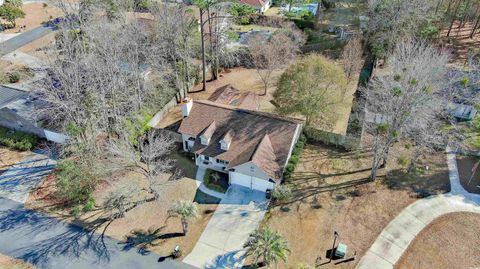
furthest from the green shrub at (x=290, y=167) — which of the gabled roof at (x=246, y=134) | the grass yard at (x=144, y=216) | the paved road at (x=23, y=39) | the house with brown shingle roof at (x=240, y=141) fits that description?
the paved road at (x=23, y=39)

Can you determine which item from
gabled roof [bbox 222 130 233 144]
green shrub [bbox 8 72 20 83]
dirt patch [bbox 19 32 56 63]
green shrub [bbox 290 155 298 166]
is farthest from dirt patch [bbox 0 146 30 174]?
green shrub [bbox 290 155 298 166]

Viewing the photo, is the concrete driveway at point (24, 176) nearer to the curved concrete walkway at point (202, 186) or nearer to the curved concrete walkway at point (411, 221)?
the curved concrete walkway at point (202, 186)

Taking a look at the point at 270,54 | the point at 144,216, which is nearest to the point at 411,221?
the point at 144,216

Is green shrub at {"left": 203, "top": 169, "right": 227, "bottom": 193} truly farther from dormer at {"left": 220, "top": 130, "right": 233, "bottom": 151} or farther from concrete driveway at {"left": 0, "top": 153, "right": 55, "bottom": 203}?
concrete driveway at {"left": 0, "top": 153, "right": 55, "bottom": 203}

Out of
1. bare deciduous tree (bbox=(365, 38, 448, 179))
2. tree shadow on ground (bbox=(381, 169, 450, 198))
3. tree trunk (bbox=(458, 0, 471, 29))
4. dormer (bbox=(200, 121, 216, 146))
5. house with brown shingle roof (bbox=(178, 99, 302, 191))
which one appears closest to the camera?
bare deciduous tree (bbox=(365, 38, 448, 179))

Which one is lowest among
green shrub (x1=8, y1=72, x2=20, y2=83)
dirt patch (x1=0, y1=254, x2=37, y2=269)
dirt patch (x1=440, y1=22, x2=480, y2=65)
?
dirt patch (x1=0, y1=254, x2=37, y2=269)

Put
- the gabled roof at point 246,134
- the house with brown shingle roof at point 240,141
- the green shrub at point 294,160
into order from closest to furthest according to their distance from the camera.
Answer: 1. the house with brown shingle roof at point 240,141
2. the gabled roof at point 246,134
3. the green shrub at point 294,160

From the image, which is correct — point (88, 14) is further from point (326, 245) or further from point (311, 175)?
point (326, 245)

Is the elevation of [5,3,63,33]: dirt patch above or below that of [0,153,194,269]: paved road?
above
